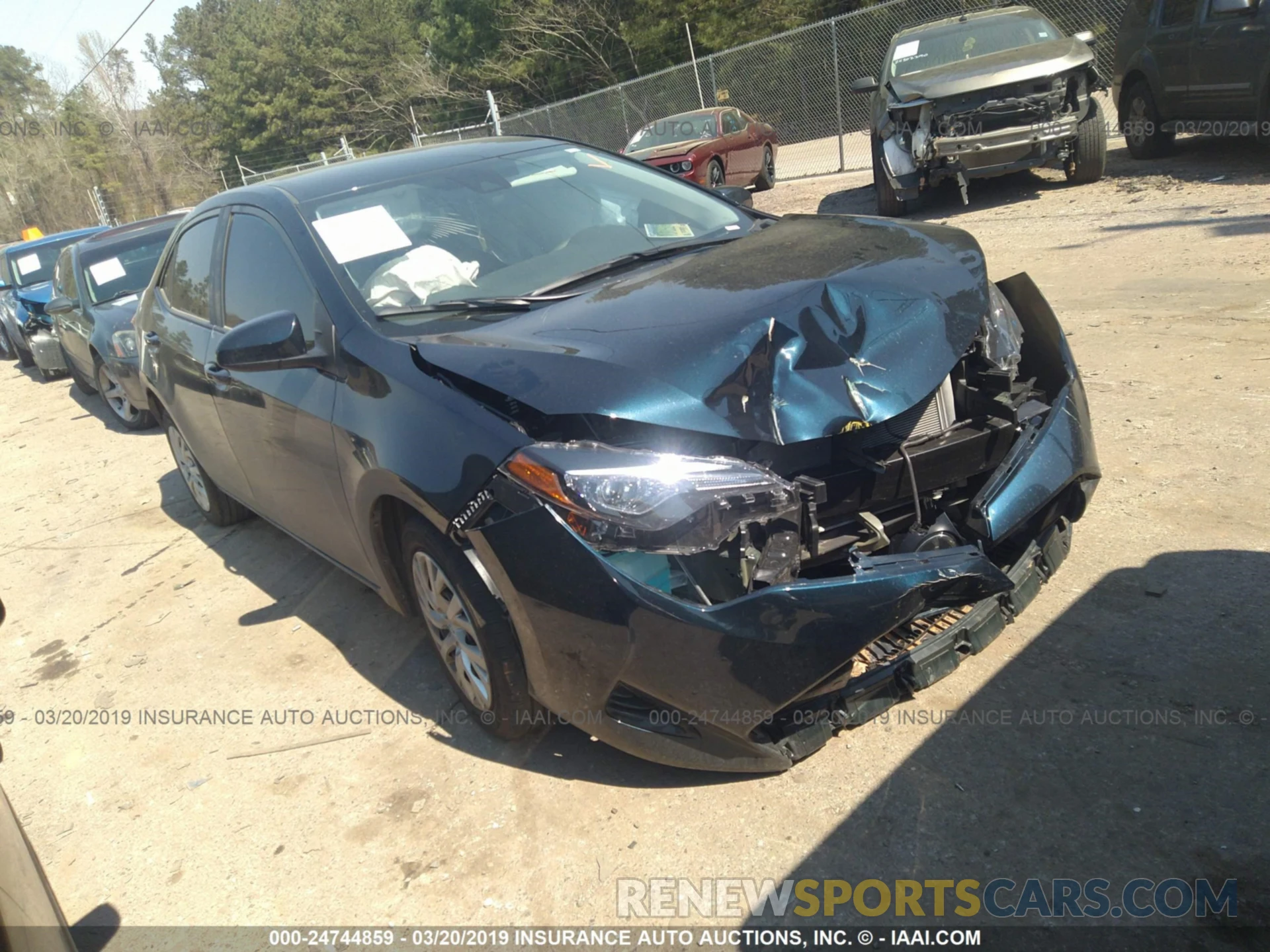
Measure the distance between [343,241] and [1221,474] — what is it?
3515 millimetres

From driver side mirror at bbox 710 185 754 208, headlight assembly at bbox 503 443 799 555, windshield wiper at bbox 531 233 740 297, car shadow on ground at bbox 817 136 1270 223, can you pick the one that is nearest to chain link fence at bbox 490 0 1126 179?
car shadow on ground at bbox 817 136 1270 223

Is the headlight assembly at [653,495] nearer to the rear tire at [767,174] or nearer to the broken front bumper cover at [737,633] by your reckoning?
the broken front bumper cover at [737,633]

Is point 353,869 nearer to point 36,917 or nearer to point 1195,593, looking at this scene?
point 36,917

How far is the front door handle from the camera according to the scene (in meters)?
4.09

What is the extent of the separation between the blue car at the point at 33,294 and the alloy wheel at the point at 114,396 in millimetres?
3206

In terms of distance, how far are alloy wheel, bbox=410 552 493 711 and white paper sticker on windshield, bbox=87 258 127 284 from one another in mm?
7178

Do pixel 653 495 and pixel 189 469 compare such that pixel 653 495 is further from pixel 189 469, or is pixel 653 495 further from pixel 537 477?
pixel 189 469

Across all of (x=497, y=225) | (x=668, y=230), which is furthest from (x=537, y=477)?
(x=668, y=230)

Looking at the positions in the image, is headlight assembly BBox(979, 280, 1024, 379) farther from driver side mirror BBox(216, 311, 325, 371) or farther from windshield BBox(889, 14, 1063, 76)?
windshield BBox(889, 14, 1063, 76)

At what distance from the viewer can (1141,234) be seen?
799 cm

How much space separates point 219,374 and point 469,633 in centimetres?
197

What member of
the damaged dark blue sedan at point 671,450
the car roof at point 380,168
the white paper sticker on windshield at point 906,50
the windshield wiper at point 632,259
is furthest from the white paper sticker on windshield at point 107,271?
the white paper sticker on windshield at point 906,50

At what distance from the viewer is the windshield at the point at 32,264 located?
1252 cm

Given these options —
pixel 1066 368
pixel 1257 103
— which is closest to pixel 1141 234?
pixel 1257 103
